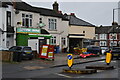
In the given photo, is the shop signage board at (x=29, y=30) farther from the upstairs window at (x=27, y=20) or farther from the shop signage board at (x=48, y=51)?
the shop signage board at (x=48, y=51)

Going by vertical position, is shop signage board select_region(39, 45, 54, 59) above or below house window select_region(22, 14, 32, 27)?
below

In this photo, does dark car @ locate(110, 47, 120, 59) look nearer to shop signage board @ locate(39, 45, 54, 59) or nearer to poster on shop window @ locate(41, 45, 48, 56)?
shop signage board @ locate(39, 45, 54, 59)

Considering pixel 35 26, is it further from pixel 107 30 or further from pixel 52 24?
pixel 107 30

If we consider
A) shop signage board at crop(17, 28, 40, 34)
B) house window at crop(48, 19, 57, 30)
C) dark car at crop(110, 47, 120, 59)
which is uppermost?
house window at crop(48, 19, 57, 30)

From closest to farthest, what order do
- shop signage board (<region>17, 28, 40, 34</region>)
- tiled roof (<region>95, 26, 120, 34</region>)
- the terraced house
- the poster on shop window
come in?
the poster on shop window, the terraced house, shop signage board (<region>17, 28, 40, 34</region>), tiled roof (<region>95, 26, 120, 34</region>)

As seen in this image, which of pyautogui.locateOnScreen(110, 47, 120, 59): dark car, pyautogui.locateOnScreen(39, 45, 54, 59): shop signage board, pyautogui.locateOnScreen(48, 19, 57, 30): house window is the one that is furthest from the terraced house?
pyautogui.locateOnScreen(110, 47, 120, 59): dark car

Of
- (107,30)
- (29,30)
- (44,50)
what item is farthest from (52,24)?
(107,30)

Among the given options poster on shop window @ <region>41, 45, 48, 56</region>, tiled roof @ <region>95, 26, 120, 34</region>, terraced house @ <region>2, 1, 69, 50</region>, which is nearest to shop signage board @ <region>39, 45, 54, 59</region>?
poster on shop window @ <region>41, 45, 48, 56</region>

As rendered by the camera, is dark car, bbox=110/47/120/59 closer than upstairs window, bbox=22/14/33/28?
Yes

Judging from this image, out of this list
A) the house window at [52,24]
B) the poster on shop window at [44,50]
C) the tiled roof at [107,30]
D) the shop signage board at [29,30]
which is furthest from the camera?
the tiled roof at [107,30]

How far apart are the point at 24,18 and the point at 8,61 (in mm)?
12176

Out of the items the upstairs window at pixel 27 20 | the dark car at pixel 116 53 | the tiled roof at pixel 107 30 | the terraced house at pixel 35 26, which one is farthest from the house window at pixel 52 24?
the tiled roof at pixel 107 30

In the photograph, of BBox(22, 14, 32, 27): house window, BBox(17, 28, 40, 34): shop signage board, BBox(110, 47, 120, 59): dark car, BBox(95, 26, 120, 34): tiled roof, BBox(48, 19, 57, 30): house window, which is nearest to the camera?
BBox(110, 47, 120, 59): dark car

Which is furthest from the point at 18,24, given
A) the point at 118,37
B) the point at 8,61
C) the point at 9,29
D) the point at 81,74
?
the point at 118,37
